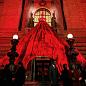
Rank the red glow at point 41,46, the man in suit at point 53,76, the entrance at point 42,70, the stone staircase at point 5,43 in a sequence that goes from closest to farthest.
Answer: the man in suit at point 53,76 → the red glow at point 41,46 → the stone staircase at point 5,43 → the entrance at point 42,70

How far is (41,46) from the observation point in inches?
217

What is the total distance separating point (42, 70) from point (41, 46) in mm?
4359

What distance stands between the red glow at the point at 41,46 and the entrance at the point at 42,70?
152 inches

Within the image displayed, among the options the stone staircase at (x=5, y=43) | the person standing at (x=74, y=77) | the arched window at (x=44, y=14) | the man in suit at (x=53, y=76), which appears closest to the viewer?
the person standing at (x=74, y=77)

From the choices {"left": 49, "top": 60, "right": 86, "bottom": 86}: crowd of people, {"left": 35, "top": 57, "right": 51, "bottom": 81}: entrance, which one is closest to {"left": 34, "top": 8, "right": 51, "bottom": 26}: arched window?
{"left": 35, "top": 57, "right": 51, "bottom": 81}: entrance

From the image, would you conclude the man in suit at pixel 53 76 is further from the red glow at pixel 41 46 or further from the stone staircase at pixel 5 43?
the stone staircase at pixel 5 43

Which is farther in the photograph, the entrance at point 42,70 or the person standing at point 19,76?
the entrance at point 42,70

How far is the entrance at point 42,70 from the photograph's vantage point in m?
8.31

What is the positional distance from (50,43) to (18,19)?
7489 mm

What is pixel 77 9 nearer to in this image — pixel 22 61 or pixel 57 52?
pixel 57 52

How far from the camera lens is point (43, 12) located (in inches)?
504

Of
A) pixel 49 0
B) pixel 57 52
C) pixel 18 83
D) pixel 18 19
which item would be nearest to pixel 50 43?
pixel 57 52

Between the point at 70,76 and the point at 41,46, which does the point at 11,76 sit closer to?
the point at 41,46

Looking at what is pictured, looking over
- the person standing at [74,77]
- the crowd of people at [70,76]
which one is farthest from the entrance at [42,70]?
the person standing at [74,77]
